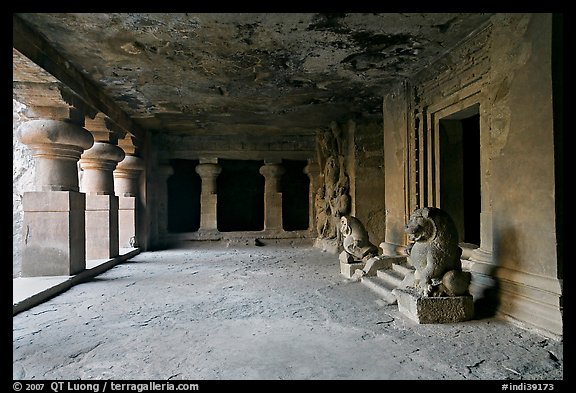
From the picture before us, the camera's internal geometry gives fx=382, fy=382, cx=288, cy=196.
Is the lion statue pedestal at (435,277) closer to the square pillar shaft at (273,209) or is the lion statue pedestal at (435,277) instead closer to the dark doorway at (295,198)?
the square pillar shaft at (273,209)

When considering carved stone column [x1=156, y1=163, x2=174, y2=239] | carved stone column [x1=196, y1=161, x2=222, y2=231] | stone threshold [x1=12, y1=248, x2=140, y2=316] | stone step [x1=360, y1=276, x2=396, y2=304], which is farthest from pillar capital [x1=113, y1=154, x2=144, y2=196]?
stone step [x1=360, y1=276, x2=396, y2=304]

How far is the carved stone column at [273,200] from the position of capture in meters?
11.7

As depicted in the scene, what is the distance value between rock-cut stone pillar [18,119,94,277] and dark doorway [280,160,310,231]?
355 inches

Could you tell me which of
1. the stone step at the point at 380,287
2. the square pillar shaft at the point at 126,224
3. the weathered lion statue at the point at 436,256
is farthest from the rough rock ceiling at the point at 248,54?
the stone step at the point at 380,287

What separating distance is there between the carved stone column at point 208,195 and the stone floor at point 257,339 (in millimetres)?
5922

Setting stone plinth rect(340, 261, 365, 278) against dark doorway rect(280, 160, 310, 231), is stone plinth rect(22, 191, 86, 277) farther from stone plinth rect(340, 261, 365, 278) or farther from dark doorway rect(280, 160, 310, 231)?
dark doorway rect(280, 160, 310, 231)

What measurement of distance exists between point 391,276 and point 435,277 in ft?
5.00

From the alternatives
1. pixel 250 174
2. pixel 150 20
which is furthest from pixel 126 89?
pixel 250 174

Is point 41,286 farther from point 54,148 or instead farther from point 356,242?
point 356,242

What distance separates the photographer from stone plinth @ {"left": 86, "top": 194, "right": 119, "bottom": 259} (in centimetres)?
741

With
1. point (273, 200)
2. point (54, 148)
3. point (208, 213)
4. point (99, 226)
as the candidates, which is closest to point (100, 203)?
point (99, 226)

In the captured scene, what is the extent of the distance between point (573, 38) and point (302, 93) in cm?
473

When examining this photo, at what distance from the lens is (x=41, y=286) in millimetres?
4887

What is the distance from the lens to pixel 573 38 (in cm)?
262
